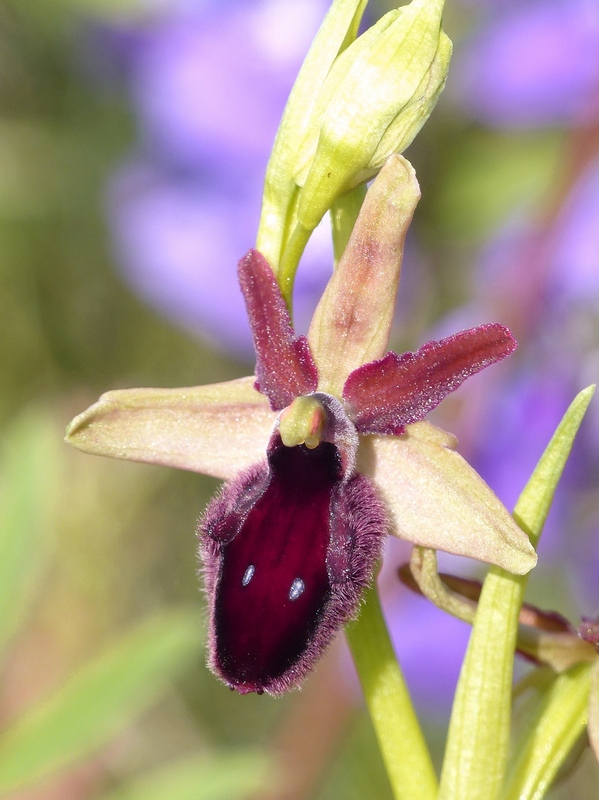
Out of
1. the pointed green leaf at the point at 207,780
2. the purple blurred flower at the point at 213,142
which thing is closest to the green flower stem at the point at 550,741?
the pointed green leaf at the point at 207,780

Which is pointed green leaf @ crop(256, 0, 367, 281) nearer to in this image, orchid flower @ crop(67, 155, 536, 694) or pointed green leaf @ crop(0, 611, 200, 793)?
orchid flower @ crop(67, 155, 536, 694)

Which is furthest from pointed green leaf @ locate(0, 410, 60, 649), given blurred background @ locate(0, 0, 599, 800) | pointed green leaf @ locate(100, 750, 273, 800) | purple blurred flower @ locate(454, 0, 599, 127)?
purple blurred flower @ locate(454, 0, 599, 127)

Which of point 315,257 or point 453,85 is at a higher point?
point 453,85

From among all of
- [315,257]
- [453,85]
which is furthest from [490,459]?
[453,85]

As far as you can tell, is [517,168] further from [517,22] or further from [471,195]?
[517,22]

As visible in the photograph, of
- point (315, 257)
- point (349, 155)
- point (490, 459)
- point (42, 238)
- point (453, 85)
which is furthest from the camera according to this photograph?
point (42, 238)

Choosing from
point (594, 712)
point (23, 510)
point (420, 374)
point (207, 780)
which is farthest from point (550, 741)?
point (23, 510)

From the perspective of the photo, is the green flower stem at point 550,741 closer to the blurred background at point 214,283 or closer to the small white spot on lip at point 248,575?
the small white spot on lip at point 248,575
